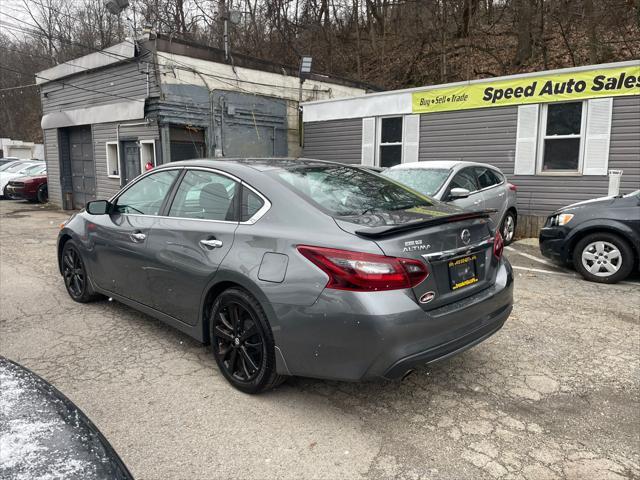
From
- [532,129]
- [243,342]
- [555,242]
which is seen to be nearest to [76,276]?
[243,342]

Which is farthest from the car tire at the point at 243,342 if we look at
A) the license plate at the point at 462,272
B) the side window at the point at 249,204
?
the license plate at the point at 462,272

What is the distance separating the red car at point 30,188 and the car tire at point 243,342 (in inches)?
648

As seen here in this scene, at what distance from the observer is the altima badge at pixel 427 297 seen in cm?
266

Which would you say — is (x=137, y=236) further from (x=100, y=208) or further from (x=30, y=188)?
(x=30, y=188)

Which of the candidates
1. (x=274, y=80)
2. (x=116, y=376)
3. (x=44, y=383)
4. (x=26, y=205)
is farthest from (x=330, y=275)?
(x=26, y=205)

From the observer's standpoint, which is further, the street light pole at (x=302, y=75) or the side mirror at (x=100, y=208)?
the street light pole at (x=302, y=75)

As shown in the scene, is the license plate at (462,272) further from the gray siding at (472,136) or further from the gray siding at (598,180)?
A: the gray siding at (472,136)

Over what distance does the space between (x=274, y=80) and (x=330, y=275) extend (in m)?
12.6

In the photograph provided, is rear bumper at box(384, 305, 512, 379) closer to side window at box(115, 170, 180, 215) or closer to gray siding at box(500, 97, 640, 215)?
side window at box(115, 170, 180, 215)

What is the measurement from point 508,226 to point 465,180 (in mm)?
1954

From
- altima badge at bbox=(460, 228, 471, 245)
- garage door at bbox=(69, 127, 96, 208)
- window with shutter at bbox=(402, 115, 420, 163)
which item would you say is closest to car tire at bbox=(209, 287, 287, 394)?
altima badge at bbox=(460, 228, 471, 245)

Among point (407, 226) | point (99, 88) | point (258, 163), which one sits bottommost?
point (407, 226)

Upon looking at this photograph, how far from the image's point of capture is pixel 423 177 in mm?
7477

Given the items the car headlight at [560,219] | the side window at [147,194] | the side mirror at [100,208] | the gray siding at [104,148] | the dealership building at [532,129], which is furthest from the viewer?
the gray siding at [104,148]
